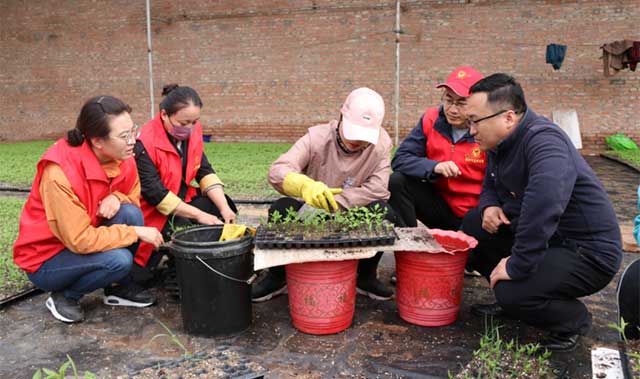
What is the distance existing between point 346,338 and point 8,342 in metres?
1.67

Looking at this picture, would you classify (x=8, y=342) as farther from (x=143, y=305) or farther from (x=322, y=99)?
(x=322, y=99)

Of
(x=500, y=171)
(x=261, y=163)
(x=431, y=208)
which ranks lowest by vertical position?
(x=261, y=163)

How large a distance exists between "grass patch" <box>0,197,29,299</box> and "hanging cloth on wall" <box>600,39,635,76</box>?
1030 centimetres

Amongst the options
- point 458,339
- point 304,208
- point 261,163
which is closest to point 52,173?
Result: point 304,208

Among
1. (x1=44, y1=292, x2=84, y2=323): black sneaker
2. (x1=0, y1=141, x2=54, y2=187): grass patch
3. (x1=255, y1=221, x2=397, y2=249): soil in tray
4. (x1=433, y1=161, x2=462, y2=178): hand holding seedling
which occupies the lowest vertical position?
(x1=0, y1=141, x2=54, y2=187): grass patch

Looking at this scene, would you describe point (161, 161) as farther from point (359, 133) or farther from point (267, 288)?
point (359, 133)

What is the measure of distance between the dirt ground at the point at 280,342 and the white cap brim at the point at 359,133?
969mm

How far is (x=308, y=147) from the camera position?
313cm

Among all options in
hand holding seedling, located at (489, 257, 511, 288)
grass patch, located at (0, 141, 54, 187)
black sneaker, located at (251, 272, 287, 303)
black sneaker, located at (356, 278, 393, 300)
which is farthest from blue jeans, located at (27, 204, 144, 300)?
grass patch, located at (0, 141, 54, 187)

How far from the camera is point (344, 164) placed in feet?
10.3

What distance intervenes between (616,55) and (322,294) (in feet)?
33.1

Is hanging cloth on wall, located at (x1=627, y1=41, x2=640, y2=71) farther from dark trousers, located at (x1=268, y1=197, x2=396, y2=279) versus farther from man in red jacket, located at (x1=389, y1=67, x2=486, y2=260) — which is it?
dark trousers, located at (x1=268, y1=197, x2=396, y2=279)

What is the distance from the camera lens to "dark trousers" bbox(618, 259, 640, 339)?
2441 mm

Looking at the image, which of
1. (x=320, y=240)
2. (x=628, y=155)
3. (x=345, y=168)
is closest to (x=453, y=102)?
(x=345, y=168)
